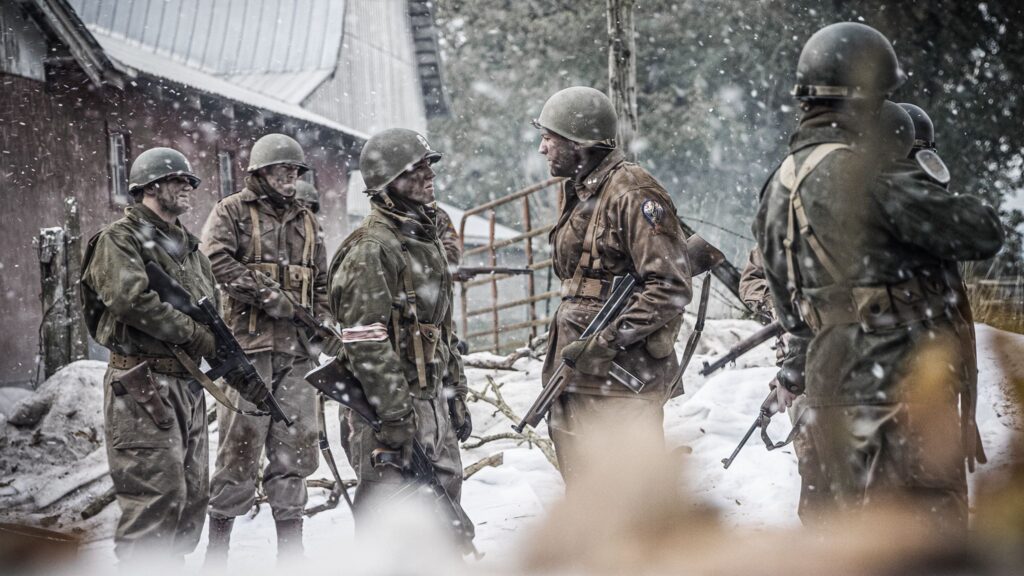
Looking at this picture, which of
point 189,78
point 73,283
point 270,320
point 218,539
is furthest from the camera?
point 189,78

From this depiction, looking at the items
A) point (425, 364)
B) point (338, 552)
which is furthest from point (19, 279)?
point (425, 364)

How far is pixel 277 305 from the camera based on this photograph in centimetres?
546

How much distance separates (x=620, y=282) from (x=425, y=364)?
91 cm

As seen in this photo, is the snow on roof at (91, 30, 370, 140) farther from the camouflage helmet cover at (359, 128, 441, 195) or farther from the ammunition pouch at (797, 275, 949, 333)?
the ammunition pouch at (797, 275, 949, 333)

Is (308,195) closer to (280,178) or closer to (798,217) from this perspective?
(280,178)

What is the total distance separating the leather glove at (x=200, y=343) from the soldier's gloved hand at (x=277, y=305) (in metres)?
0.67

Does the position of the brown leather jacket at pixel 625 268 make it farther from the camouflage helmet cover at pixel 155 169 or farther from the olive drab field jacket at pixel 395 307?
the camouflage helmet cover at pixel 155 169

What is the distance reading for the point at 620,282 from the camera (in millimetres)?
4102

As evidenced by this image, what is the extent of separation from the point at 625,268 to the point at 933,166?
1.46 m

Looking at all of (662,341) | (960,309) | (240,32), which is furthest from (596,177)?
(240,32)

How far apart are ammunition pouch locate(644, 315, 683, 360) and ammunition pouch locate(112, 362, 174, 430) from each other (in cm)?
226

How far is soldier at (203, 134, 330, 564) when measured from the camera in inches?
209

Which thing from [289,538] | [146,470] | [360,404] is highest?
[360,404]

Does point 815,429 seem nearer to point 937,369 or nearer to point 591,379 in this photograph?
point 937,369
